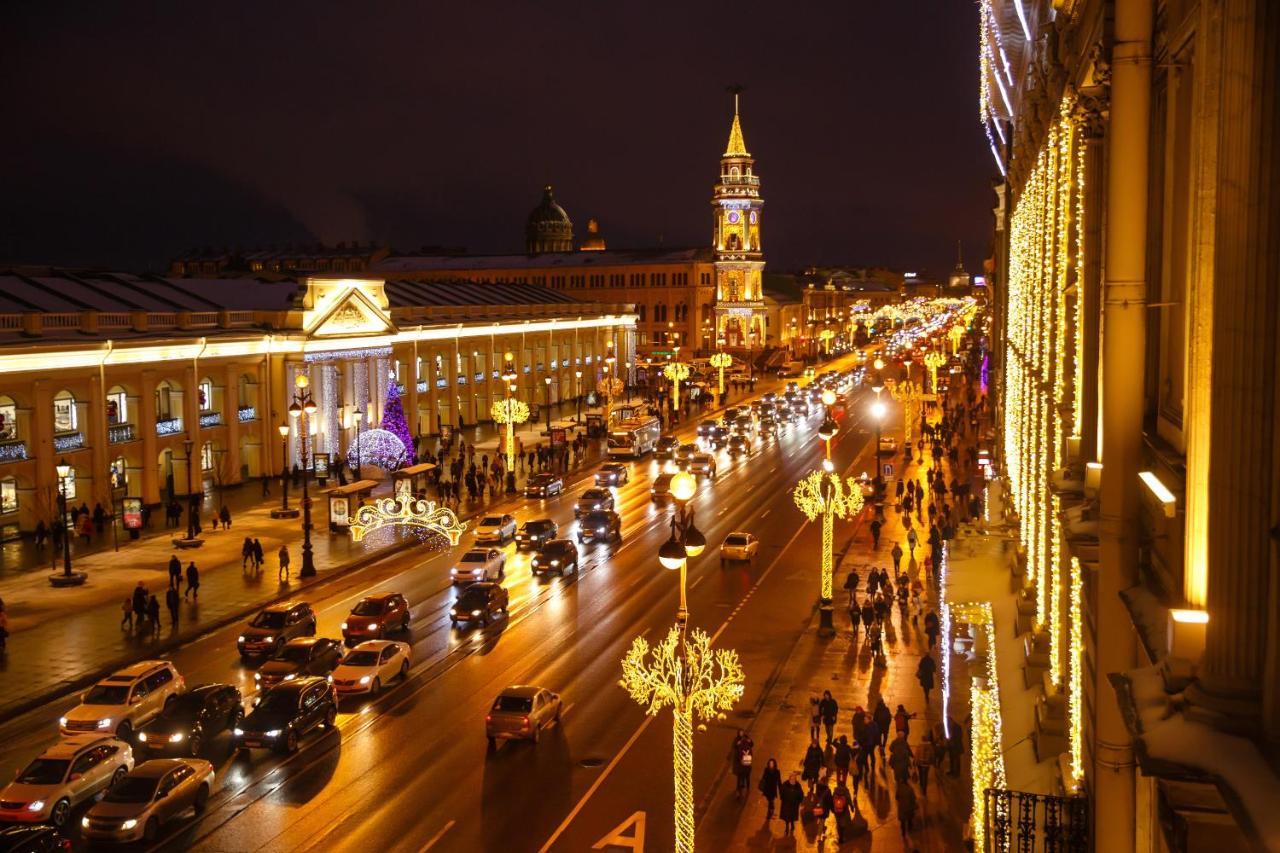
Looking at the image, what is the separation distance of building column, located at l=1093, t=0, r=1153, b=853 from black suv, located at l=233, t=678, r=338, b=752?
17.7 m

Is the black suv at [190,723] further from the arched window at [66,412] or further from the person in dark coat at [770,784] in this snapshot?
the arched window at [66,412]

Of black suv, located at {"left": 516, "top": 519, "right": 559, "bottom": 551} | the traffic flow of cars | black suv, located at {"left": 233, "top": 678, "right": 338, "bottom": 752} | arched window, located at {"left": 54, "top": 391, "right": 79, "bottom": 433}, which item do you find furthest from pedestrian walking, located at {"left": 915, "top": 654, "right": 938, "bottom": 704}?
arched window, located at {"left": 54, "top": 391, "right": 79, "bottom": 433}

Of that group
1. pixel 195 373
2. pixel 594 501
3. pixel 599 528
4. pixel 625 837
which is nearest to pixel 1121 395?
pixel 625 837

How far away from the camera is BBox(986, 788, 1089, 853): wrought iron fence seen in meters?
9.80

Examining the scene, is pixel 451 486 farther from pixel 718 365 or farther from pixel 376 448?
pixel 718 365

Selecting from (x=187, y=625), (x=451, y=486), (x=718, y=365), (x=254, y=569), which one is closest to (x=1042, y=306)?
(x=187, y=625)

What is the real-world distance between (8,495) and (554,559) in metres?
20.8

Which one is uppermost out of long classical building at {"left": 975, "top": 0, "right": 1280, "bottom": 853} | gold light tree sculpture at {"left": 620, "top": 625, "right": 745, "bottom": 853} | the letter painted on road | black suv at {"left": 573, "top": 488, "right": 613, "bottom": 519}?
long classical building at {"left": 975, "top": 0, "right": 1280, "bottom": 853}

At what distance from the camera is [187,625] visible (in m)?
33.4

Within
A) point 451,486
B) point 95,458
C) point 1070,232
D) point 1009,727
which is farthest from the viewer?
point 451,486

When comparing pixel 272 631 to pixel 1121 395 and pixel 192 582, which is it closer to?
pixel 192 582

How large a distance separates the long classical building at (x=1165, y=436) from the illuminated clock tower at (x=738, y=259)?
137938 mm

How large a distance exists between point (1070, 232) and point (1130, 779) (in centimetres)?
726

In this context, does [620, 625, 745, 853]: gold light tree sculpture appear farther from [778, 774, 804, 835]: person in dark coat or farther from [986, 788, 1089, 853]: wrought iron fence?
[986, 788, 1089, 853]: wrought iron fence
